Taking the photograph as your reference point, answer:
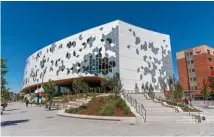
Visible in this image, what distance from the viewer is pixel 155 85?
1833 inches

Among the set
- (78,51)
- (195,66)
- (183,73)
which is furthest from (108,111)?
(183,73)

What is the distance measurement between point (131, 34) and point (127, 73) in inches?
451

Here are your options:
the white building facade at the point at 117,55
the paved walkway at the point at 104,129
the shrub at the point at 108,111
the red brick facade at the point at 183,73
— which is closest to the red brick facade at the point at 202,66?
the red brick facade at the point at 183,73

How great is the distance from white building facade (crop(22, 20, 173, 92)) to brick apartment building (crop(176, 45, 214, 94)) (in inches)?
727

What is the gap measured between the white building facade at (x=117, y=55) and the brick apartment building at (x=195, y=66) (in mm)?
18454

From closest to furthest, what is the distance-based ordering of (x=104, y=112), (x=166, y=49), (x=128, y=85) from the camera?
(x=104, y=112) → (x=128, y=85) → (x=166, y=49)

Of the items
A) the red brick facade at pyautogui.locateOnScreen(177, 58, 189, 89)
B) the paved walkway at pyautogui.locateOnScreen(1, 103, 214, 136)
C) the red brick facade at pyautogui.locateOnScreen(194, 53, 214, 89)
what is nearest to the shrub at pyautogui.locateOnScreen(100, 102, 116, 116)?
the paved walkway at pyautogui.locateOnScreen(1, 103, 214, 136)

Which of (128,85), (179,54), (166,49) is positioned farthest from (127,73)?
(179,54)

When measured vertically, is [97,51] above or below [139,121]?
above

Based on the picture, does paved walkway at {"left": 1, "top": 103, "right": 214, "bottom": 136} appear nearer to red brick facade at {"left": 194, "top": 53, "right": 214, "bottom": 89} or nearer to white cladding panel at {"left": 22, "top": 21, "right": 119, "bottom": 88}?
white cladding panel at {"left": 22, "top": 21, "right": 119, "bottom": 88}

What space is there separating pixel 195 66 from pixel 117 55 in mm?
40884

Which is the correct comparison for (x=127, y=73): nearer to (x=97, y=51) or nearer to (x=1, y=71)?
(x=97, y=51)

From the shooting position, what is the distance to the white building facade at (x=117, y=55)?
41312mm

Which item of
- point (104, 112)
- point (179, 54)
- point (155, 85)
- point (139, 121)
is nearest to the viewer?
point (139, 121)
